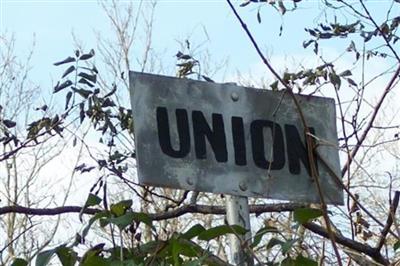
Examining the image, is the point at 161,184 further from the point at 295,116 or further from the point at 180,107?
the point at 295,116

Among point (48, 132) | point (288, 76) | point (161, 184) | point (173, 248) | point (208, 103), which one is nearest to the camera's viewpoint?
point (173, 248)

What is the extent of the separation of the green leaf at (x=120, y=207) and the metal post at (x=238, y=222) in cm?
13

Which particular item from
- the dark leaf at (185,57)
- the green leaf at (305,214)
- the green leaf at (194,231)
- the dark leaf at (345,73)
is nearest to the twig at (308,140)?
the green leaf at (305,214)

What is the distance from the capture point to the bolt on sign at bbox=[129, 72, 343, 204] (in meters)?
1.10

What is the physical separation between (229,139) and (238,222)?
13cm

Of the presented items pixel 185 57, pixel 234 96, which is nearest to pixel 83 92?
pixel 185 57

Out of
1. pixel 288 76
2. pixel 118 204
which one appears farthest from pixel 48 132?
pixel 118 204

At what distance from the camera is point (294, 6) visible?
6.07 feet

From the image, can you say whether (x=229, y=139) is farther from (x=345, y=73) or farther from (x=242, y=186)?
(x=345, y=73)

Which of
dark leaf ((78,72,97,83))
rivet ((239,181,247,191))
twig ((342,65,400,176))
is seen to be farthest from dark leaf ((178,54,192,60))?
rivet ((239,181,247,191))

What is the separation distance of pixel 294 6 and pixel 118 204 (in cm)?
97

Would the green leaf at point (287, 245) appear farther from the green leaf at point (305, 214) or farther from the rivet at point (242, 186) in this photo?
the rivet at point (242, 186)

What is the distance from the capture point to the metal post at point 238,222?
3.41ft

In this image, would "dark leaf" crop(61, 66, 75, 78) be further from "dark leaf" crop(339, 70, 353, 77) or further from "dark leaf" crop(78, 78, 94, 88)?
"dark leaf" crop(339, 70, 353, 77)
